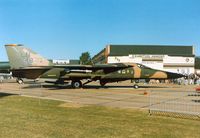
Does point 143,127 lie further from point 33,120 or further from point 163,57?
point 163,57

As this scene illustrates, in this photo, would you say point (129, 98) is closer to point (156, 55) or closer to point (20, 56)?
point (20, 56)

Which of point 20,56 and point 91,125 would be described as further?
point 20,56

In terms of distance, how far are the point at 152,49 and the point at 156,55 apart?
301 centimetres

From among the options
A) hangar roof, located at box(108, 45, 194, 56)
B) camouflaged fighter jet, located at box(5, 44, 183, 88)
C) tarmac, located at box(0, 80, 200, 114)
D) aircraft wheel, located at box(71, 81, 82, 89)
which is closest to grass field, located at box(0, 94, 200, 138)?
tarmac, located at box(0, 80, 200, 114)

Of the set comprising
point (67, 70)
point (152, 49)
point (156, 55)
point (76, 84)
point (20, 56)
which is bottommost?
point (76, 84)

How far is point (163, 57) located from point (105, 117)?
77109mm

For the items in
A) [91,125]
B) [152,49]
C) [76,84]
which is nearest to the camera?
[91,125]

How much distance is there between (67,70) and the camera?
2781cm

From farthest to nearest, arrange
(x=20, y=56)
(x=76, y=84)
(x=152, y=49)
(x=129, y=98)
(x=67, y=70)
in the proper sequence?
(x=152, y=49), (x=76, y=84), (x=67, y=70), (x=20, y=56), (x=129, y=98)

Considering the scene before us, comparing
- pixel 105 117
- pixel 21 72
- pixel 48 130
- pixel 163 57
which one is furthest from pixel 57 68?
pixel 163 57

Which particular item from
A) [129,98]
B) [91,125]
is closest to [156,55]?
[129,98]

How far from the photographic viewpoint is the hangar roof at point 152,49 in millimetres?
86438

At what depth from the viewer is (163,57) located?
84688 mm

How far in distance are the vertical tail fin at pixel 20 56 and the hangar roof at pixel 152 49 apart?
194 feet
